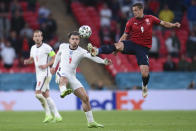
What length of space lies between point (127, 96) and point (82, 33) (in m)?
10.2

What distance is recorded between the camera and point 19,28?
84.9ft

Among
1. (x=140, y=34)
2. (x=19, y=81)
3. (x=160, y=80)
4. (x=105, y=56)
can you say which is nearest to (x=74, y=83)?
(x=140, y=34)

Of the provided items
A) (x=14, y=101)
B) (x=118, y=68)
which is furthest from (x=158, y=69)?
(x=14, y=101)

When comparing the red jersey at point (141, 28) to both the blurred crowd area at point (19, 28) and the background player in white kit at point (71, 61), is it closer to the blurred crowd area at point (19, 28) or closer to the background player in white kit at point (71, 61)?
the background player in white kit at point (71, 61)

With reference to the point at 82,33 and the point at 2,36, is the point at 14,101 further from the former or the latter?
the point at 82,33

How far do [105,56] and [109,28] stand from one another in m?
1.85

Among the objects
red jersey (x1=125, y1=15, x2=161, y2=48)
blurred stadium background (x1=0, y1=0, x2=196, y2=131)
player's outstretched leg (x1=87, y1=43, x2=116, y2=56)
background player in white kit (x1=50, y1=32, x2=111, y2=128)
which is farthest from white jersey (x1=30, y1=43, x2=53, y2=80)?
blurred stadium background (x1=0, y1=0, x2=196, y2=131)

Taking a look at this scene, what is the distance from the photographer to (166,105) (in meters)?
23.5

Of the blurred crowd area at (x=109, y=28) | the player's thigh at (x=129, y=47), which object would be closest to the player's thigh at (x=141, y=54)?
the player's thigh at (x=129, y=47)

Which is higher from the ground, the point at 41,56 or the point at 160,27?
the point at 160,27

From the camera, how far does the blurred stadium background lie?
2345 cm

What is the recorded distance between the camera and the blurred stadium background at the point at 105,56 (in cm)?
2345

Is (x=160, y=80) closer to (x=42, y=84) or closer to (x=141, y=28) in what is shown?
(x=42, y=84)

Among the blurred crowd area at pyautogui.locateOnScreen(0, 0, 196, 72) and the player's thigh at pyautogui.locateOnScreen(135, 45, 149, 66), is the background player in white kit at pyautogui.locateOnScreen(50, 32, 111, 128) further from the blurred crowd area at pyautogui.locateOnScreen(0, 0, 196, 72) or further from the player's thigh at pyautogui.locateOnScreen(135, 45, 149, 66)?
the blurred crowd area at pyautogui.locateOnScreen(0, 0, 196, 72)
